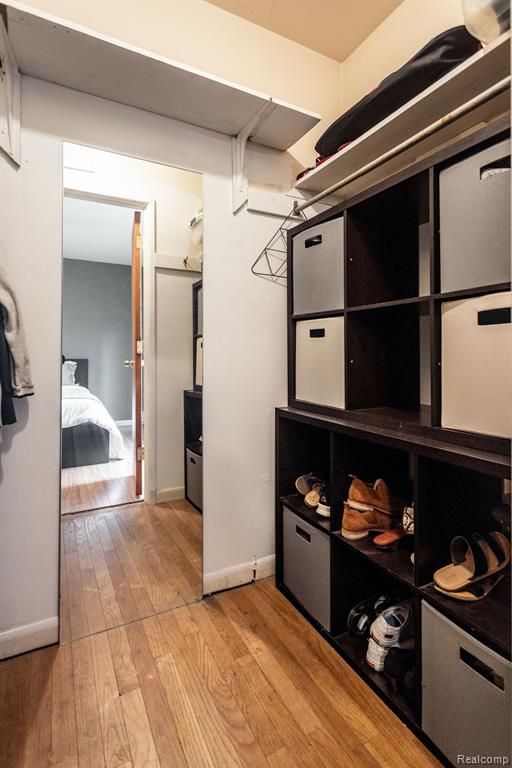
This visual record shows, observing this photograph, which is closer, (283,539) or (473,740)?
(473,740)

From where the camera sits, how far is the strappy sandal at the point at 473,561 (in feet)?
3.14

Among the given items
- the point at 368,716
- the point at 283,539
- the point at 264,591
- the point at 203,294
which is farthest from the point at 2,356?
the point at 368,716

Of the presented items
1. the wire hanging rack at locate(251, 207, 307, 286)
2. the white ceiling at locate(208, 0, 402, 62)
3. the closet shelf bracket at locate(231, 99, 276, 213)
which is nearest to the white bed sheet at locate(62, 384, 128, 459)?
the wire hanging rack at locate(251, 207, 307, 286)

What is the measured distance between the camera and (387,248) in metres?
1.45

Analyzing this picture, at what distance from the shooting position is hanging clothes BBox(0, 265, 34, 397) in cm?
121

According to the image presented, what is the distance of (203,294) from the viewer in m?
1.63

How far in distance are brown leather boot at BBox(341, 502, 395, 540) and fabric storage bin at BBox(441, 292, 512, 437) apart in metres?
0.44

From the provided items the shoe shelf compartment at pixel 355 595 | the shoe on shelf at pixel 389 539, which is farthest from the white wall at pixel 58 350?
the shoe on shelf at pixel 389 539

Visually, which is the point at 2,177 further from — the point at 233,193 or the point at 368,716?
the point at 368,716

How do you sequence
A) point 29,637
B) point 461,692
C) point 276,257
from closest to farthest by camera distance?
1. point 461,692
2. point 29,637
3. point 276,257

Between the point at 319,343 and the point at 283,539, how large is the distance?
0.87m

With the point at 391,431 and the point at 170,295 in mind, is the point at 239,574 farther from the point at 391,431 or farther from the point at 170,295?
the point at 170,295

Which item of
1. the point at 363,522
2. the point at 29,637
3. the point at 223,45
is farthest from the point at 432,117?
the point at 29,637

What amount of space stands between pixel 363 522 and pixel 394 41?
6.64 feet
